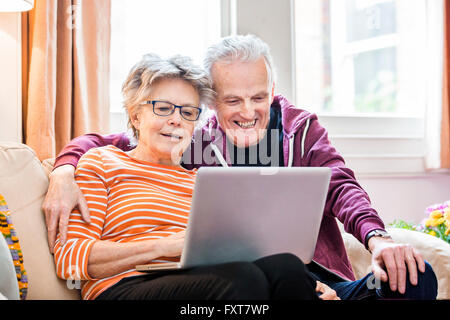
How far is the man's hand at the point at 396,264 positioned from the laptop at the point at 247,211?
0.20m

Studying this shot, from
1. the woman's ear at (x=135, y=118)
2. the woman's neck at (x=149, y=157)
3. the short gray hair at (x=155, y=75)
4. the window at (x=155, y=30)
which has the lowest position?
the woman's neck at (x=149, y=157)

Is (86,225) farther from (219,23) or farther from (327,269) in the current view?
(219,23)

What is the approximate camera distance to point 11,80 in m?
1.80

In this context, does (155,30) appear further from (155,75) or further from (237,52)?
(155,75)

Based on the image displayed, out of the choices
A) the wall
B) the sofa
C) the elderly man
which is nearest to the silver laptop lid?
the elderly man

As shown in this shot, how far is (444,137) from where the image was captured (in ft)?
8.74

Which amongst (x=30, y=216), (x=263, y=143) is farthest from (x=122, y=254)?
(x=263, y=143)

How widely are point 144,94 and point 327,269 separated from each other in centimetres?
70

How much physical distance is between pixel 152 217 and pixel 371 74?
2166mm

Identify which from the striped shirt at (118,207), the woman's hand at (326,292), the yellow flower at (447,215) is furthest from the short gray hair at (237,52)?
the yellow flower at (447,215)

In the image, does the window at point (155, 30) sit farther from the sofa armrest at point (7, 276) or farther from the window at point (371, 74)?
the sofa armrest at point (7, 276)

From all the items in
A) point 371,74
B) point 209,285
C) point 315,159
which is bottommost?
point 209,285

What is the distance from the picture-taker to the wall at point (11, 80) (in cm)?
178
